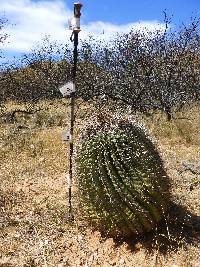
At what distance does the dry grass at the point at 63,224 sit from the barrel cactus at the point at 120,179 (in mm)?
204

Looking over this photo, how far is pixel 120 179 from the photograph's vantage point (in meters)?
4.39

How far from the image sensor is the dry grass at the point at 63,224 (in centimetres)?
445

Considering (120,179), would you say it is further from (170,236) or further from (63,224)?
(63,224)

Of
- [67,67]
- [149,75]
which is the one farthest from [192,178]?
[67,67]

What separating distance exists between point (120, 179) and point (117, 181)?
0.04 metres

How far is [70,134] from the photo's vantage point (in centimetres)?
525

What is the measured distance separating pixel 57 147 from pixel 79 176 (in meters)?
4.19

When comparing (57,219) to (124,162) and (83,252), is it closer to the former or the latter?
(83,252)

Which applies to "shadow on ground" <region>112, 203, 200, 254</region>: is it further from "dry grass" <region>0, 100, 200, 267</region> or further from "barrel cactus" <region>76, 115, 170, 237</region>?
"barrel cactus" <region>76, 115, 170, 237</region>

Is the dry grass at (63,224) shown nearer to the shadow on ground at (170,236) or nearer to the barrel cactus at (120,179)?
the shadow on ground at (170,236)

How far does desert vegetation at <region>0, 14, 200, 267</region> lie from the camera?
454cm

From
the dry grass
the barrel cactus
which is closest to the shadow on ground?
the dry grass

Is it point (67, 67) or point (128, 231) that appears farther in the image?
point (67, 67)

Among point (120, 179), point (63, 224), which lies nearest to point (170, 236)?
point (120, 179)
